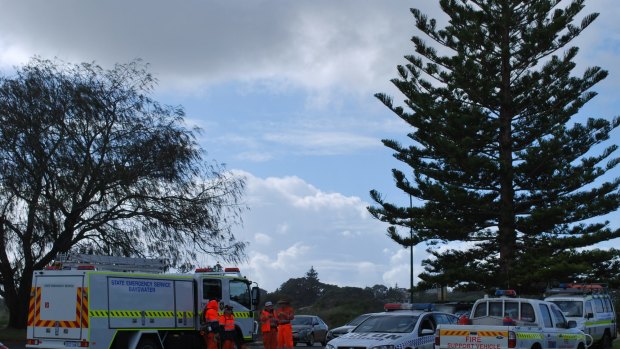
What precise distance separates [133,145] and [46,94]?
147 inches

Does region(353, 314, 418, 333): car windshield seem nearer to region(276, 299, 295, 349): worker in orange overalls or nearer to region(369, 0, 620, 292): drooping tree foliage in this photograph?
region(276, 299, 295, 349): worker in orange overalls

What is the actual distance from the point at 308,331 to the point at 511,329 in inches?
672

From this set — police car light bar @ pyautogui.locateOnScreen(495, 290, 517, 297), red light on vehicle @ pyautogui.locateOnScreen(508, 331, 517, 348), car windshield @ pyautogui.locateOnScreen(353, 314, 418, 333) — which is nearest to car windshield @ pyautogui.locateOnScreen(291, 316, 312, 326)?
car windshield @ pyautogui.locateOnScreen(353, 314, 418, 333)

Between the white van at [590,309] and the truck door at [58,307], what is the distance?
43.1 feet

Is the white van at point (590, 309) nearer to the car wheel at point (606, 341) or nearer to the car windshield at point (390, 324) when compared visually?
the car wheel at point (606, 341)

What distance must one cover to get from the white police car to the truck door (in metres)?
5.76

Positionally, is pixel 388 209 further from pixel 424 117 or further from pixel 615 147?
pixel 615 147

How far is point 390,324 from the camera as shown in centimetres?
1672

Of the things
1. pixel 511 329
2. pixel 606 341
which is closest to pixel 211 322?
pixel 511 329

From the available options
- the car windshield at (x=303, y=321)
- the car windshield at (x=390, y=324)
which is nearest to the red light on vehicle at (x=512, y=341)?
the car windshield at (x=390, y=324)

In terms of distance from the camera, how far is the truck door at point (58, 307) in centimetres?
1797

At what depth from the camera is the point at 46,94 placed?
30766 millimetres

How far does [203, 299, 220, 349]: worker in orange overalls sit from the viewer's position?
19531 millimetres

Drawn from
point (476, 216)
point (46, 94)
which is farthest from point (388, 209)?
point (46, 94)
